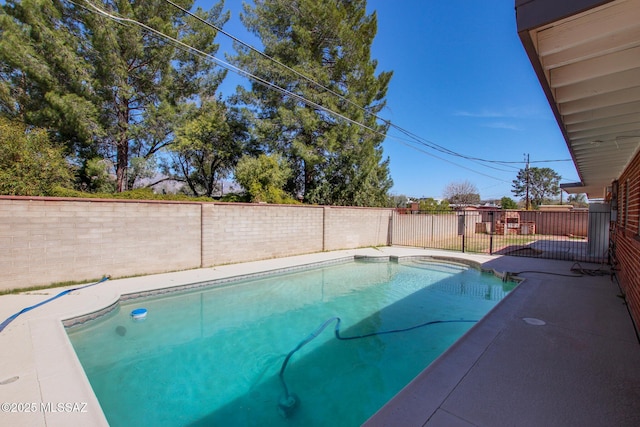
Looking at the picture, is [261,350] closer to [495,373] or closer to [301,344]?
[301,344]

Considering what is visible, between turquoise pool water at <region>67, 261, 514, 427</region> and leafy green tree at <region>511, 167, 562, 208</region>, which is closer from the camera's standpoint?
turquoise pool water at <region>67, 261, 514, 427</region>

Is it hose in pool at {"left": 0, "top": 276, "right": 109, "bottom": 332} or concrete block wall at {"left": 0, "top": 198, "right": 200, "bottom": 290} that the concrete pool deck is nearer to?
hose in pool at {"left": 0, "top": 276, "right": 109, "bottom": 332}

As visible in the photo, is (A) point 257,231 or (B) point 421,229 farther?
(B) point 421,229

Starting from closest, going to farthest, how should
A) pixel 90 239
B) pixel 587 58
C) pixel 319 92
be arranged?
pixel 587 58 → pixel 90 239 → pixel 319 92

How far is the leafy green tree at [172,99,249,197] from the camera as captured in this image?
43.1ft

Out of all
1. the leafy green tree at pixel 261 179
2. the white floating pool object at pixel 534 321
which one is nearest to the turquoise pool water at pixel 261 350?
the white floating pool object at pixel 534 321

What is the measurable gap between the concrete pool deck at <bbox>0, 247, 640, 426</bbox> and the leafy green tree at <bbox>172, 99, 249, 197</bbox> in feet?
31.6

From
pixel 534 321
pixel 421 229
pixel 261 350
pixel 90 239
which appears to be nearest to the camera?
pixel 534 321

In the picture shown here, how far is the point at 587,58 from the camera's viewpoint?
2021mm

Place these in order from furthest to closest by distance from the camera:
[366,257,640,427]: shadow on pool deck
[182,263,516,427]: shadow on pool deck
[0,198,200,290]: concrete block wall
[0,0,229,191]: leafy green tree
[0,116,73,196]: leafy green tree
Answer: [0,0,229,191]: leafy green tree → [0,116,73,196]: leafy green tree → [0,198,200,290]: concrete block wall → [182,263,516,427]: shadow on pool deck → [366,257,640,427]: shadow on pool deck

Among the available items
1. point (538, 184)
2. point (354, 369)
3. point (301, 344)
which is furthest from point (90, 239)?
point (538, 184)

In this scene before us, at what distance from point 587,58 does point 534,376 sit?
2.58 metres

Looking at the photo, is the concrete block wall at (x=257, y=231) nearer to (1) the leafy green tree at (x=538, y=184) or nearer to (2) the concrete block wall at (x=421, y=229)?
(2) the concrete block wall at (x=421, y=229)

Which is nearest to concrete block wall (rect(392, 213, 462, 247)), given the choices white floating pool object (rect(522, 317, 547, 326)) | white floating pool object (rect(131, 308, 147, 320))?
white floating pool object (rect(522, 317, 547, 326))
